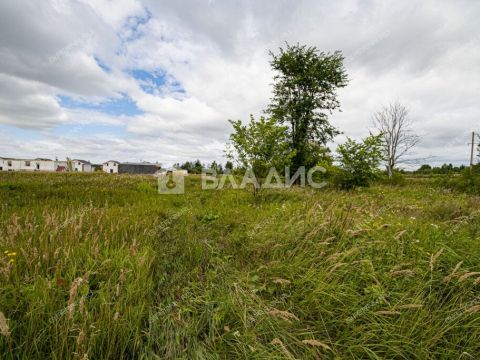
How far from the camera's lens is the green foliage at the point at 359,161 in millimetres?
12969

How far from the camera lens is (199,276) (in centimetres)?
323

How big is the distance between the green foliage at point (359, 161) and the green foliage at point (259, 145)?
628cm

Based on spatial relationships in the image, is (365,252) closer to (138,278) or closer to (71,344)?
(138,278)

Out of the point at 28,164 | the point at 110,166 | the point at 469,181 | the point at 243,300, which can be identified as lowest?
the point at 243,300

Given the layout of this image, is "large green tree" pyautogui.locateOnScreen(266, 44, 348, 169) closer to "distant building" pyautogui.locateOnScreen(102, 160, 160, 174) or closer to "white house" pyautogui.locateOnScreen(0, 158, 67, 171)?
"distant building" pyautogui.locateOnScreen(102, 160, 160, 174)

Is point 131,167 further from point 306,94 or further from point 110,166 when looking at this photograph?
point 306,94

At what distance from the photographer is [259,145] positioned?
8648mm

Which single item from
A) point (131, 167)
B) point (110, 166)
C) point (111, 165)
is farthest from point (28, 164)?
point (131, 167)

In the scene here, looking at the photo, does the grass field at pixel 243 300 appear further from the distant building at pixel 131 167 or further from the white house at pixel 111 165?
the white house at pixel 111 165

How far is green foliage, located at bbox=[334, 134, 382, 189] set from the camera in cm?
1297

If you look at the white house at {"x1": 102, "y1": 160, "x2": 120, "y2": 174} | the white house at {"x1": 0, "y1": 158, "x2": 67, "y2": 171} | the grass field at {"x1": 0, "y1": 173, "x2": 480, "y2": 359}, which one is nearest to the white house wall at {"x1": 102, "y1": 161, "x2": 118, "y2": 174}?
the white house at {"x1": 102, "y1": 160, "x2": 120, "y2": 174}

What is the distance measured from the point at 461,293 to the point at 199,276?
2.98m

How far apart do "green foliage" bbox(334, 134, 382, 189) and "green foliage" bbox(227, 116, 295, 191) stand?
628 cm

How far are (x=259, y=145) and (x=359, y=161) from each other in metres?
7.34
